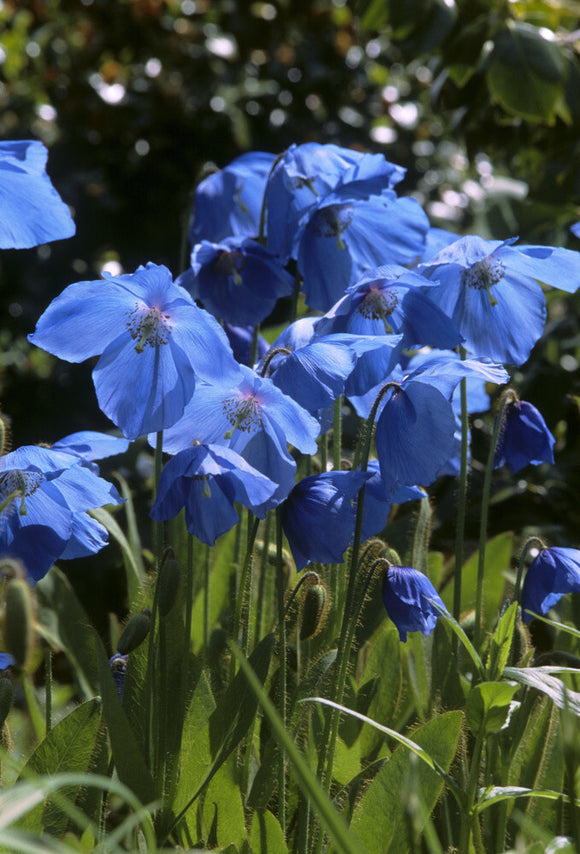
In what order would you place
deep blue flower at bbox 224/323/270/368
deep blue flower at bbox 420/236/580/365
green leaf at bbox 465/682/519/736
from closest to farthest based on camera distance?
green leaf at bbox 465/682/519/736, deep blue flower at bbox 420/236/580/365, deep blue flower at bbox 224/323/270/368

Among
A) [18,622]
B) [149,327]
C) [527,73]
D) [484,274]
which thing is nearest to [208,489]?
[149,327]

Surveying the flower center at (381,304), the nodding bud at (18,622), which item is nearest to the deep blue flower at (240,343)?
the flower center at (381,304)

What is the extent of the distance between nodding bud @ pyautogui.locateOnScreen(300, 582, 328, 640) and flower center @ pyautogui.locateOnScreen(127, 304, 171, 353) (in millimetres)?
342

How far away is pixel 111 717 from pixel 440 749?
36cm

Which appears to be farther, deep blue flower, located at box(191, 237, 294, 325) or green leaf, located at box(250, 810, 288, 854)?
deep blue flower, located at box(191, 237, 294, 325)

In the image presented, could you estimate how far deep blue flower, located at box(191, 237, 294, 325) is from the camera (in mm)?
1363

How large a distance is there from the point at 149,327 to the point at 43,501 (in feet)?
0.78

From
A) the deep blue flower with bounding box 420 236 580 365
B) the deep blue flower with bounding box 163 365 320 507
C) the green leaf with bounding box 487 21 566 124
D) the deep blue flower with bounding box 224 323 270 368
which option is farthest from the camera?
the green leaf with bounding box 487 21 566 124

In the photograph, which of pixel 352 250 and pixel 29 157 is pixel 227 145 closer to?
pixel 352 250

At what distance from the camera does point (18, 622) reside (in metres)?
0.69

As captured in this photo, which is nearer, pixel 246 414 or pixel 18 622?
pixel 18 622

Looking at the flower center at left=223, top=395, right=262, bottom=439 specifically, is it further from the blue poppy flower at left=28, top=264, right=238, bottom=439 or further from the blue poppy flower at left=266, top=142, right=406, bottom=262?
the blue poppy flower at left=266, top=142, right=406, bottom=262

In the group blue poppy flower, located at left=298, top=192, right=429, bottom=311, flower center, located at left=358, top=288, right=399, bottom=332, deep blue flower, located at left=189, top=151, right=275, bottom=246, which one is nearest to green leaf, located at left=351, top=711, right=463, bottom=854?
flower center, located at left=358, top=288, right=399, bottom=332

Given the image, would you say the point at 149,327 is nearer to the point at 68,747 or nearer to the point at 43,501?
the point at 43,501
